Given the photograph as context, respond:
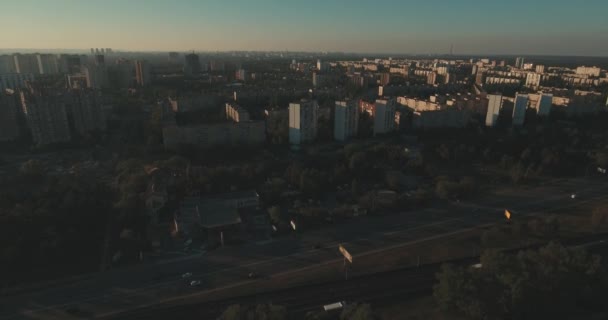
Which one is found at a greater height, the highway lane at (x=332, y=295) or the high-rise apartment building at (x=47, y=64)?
the high-rise apartment building at (x=47, y=64)

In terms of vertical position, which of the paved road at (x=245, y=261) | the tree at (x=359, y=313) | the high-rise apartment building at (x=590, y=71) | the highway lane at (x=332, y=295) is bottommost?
the highway lane at (x=332, y=295)

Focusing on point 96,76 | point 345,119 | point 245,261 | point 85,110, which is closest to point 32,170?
point 85,110

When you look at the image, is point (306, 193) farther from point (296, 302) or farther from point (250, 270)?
point (296, 302)

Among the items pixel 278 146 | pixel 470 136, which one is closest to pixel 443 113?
pixel 470 136

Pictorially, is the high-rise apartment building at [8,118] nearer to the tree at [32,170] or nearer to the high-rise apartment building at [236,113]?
the tree at [32,170]

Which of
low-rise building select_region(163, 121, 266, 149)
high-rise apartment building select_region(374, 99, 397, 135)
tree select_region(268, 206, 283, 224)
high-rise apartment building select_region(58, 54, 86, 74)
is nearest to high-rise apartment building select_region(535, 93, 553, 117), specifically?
high-rise apartment building select_region(374, 99, 397, 135)

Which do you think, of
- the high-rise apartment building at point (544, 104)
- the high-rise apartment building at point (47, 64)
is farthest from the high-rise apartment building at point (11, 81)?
the high-rise apartment building at point (544, 104)
